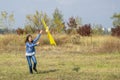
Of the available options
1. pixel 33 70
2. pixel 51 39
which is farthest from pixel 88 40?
pixel 33 70

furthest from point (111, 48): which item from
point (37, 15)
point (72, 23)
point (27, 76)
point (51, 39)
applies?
point (72, 23)

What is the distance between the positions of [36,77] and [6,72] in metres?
2.00

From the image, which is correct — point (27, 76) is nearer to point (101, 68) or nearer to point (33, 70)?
point (33, 70)

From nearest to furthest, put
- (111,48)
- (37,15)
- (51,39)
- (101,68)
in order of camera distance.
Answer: (101,68), (111,48), (51,39), (37,15)

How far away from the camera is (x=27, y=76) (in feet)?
44.6

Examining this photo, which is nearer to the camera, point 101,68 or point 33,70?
point 33,70

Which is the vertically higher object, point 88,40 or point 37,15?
point 37,15

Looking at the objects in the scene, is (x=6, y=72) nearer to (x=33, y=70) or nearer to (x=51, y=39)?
(x=33, y=70)

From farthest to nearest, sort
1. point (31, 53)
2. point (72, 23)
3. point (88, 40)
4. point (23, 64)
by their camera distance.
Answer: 1. point (72, 23)
2. point (88, 40)
3. point (23, 64)
4. point (31, 53)

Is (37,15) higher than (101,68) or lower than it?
higher

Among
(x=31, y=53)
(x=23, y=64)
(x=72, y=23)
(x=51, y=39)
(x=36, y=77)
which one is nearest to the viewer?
(x=36, y=77)

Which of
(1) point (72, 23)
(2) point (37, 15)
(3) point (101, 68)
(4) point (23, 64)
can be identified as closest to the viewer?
(3) point (101, 68)

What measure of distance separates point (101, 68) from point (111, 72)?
4.98 ft

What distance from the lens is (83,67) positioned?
1652cm
